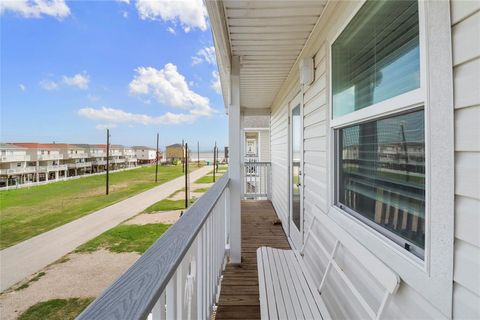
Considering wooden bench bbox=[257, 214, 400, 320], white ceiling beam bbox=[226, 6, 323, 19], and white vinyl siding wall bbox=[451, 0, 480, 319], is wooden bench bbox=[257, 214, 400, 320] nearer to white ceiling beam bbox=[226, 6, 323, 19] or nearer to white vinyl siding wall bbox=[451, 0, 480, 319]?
white vinyl siding wall bbox=[451, 0, 480, 319]

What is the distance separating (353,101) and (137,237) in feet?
36.2

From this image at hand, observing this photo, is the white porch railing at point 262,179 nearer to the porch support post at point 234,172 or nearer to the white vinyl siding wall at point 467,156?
the porch support post at point 234,172

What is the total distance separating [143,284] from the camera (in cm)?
67

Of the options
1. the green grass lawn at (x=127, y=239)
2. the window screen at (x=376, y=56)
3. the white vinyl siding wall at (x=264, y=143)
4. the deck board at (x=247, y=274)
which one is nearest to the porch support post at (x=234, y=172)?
the deck board at (x=247, y=274)

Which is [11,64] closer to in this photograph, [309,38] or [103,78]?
[103,78]

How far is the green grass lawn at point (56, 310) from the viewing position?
5.69 metres

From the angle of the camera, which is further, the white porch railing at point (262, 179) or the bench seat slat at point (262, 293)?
the white porch railing at point (262, 179)

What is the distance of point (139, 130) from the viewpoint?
56.1 metres

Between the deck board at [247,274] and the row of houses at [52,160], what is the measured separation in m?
46.2

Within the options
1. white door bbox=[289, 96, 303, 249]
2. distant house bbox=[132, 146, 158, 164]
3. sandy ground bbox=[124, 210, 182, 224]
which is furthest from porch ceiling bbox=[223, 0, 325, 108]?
distant house bbox=[132, 146, 158, 164]

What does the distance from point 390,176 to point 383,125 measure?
0.87 feet

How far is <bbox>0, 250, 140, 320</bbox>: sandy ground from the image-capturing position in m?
6.79

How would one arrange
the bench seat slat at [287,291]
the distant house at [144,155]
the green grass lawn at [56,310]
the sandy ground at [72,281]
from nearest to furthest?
the bench seat slat at [287,291] → the green grass lawn at [56,310] → the sandy ground at [72,281] → the distant house at [144,155]

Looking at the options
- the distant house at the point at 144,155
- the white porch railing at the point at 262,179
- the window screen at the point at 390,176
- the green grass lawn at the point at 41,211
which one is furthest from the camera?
the distant house at the point at 144,155
